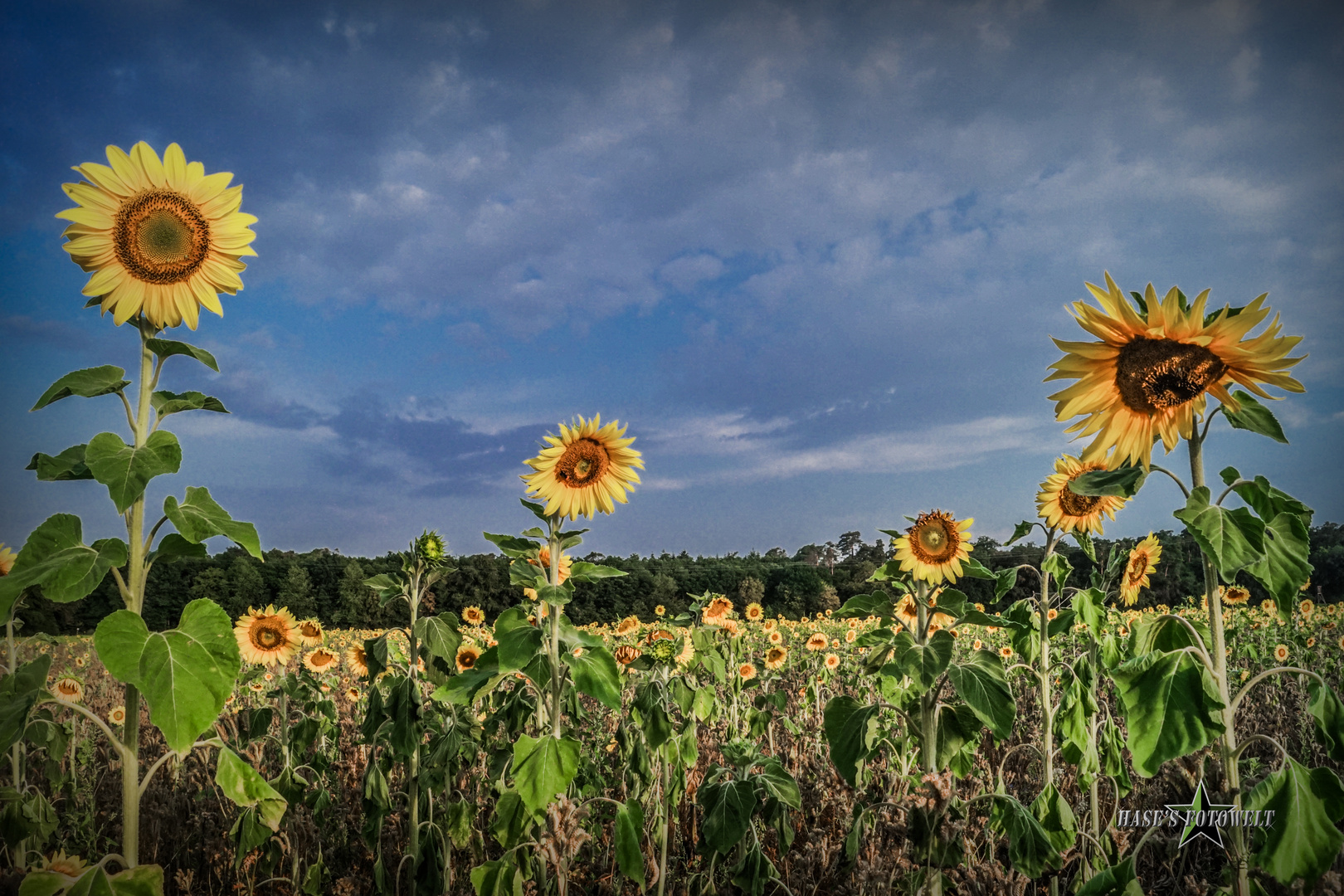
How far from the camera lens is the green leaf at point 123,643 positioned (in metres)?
1.69

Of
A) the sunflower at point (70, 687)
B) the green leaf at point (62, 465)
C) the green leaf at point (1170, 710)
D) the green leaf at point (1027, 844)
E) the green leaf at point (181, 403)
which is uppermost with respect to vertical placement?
the green leaf at point (181, 403)

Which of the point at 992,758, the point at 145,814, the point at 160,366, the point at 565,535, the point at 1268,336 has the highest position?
the point at 160,366

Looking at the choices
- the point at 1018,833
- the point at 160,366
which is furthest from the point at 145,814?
the point at 1018,833

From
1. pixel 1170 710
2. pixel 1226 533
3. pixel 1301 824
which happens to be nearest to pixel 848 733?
pixel 1170 710

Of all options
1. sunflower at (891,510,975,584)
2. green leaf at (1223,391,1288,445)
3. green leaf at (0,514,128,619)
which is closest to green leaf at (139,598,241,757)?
green leaf at (0,514,128,619)

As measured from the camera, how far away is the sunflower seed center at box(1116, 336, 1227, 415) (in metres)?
2.15

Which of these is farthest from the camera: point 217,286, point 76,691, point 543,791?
point 76,691

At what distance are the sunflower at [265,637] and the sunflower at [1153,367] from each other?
6081 millimetres

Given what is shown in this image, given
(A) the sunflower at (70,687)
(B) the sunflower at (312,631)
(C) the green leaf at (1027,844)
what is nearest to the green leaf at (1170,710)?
(C) the green leaf at (1027,844)

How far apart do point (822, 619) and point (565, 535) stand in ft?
39.0

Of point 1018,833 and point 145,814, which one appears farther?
point 145,814

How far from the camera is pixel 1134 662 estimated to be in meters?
2.16

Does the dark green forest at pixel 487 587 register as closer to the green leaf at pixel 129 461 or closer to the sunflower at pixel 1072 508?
the sunflower at pixel 1072 508

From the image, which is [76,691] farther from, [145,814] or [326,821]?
[326,821]
